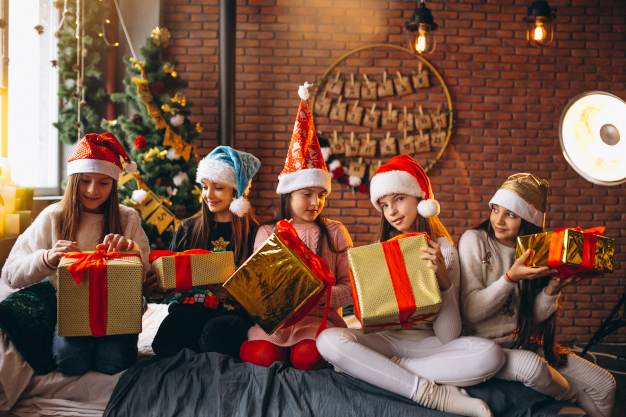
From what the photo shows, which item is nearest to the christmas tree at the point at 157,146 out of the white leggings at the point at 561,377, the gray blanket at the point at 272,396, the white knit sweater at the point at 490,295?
the gray blanket at the point at 272,396

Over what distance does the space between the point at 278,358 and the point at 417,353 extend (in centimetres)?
58

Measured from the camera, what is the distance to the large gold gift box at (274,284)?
1534 millimetres

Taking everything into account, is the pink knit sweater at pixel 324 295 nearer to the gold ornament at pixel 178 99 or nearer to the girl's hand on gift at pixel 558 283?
the girl's hand on gift at pixel 558 283

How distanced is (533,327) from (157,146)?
2882 mm

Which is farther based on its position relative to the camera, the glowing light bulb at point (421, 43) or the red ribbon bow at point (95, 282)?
the glowing light bulb at point (421, 43)

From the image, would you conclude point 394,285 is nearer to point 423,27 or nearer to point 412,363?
point 412,363

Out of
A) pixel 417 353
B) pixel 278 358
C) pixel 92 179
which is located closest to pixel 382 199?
pixel 417 353

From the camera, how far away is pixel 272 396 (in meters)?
1.54

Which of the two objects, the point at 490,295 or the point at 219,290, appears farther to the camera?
the point at 219,290

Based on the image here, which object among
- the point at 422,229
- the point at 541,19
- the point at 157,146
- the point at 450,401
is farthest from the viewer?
the point at 157,146

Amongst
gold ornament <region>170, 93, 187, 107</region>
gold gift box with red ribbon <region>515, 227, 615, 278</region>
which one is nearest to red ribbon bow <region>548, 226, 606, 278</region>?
gold gift box with red ribbon <region>515, 227, 615, 278</region>

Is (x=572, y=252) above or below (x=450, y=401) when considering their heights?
above

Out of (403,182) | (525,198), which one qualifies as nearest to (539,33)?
→ (525,198)

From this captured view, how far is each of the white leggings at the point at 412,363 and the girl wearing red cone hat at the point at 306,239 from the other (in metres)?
0.22
